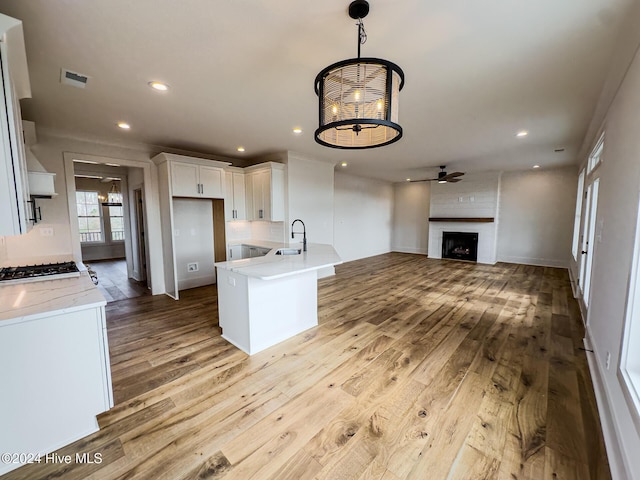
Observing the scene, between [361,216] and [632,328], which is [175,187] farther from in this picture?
[361,216]

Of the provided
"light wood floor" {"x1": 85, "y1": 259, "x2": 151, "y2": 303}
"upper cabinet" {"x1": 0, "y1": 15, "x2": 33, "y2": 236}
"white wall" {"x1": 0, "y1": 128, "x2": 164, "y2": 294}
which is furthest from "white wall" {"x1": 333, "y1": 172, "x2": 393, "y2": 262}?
"upper cabinet" {"x1": 0, "y1": 15, "x2": 33, "y2": 236}

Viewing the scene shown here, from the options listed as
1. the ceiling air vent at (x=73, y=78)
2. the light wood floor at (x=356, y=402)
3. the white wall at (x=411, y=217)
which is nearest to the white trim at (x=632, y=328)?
the light wood floor at (x=356, y=402)

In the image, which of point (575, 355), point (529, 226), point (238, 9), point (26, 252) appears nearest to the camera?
point (238, 9)

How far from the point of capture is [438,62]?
206 cm

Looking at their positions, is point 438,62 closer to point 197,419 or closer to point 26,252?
point 197,419

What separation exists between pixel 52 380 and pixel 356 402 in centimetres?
203

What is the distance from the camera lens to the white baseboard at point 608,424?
142cm

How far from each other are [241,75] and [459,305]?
167 inches

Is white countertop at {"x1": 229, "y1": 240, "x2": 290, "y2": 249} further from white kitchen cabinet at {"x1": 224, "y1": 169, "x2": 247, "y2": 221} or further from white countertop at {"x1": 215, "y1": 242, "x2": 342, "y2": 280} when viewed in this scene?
white countertop at {"x1": 215, "y1": 242, "x2": 342, "y2": 280}

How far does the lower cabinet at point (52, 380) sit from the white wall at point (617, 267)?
3106 mm

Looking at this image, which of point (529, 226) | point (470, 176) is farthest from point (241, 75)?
point (529, 226)

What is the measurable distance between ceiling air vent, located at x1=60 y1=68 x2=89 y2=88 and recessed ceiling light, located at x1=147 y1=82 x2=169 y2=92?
501 mm

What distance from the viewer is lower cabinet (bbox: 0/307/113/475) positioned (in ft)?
4.87

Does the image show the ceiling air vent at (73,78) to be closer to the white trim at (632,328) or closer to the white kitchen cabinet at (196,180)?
the white kitchen cabinet at (196,180)
